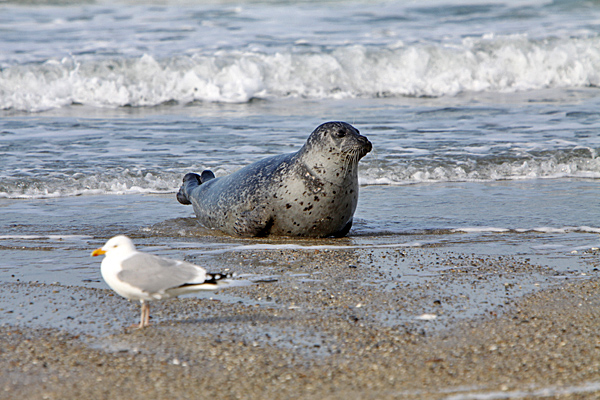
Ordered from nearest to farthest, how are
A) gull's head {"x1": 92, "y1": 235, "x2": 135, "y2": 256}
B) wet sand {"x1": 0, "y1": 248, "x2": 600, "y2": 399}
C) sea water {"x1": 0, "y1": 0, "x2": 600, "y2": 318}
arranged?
1. wet sand {"x1": 0, "y1": 248, "x2": 600, "y2": 399}
2. gull's head {"x1": 92, "y1": 235, "x2": 135, "y2": 256}
3. sea water {"x1": 0, "y1": 0, "x2": 600, "y2": 318}

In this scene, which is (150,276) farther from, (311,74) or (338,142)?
(311,74)

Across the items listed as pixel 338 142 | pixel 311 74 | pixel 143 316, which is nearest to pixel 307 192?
pixel 338 142

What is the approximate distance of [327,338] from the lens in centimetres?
319

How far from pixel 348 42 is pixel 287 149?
7.74m

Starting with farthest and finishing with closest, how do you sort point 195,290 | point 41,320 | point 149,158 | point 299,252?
point 149,158, point 299,252, point 41,320, point 195,290

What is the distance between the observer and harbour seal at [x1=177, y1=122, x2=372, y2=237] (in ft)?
17.2

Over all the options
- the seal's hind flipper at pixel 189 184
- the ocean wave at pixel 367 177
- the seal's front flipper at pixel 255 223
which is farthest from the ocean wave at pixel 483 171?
the seal's front flipper at pixel 255 223

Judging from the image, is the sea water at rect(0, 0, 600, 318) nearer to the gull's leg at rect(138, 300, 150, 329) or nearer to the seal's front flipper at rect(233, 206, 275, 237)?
the seal's front flipper at rect(233, 206, 275, 237)

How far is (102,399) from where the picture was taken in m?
2.61

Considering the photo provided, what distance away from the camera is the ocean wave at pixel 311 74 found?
12.1 metres

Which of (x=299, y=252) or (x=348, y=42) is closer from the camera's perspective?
(x=299, y=252)

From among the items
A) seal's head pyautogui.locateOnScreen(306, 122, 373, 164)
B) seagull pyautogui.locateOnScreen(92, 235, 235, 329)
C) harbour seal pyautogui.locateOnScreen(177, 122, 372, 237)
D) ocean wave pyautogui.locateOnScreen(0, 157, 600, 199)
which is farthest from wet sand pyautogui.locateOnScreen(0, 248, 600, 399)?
ocean wave pyautogui.locateOnScreen(0, 157, 600, 199)

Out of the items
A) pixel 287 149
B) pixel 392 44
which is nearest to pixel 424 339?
pixel 287 149

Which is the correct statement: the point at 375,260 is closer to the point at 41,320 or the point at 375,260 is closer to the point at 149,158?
the point at 41,320
